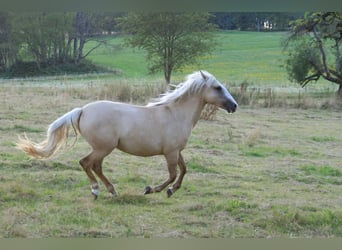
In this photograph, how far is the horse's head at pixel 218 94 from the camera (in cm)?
360

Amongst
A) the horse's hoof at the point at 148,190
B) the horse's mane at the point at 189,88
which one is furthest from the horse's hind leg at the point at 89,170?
the horse's mane at the point at 189,88

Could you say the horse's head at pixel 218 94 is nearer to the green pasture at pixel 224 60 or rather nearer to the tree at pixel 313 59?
the green pasture at pixel 224 60

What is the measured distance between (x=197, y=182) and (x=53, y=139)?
1511mm

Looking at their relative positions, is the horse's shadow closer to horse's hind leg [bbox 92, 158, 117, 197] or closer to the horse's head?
horse's hind leg [bbox 92, 158, 117, 197]

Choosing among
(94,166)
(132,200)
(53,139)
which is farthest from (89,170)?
(53,139)

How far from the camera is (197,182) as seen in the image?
14.8ft

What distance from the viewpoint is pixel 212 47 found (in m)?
4.42

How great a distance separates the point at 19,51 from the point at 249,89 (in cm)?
364

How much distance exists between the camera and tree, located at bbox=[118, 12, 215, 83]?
407 cm

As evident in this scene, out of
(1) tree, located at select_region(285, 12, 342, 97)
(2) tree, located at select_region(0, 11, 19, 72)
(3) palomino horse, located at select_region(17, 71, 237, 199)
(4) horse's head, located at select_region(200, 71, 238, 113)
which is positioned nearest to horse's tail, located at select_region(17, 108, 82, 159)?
(3) palomino horse, located at select_region(17, 71, 237, 199)

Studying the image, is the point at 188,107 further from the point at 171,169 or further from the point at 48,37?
the point at 48,37

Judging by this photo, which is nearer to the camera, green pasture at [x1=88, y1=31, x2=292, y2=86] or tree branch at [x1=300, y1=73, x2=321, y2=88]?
green pasture at [x1=88, y1=31, x2=292, y2=86]

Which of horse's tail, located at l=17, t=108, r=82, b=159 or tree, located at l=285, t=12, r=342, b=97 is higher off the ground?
tree, located at l=285, t=12, r=342, b=97

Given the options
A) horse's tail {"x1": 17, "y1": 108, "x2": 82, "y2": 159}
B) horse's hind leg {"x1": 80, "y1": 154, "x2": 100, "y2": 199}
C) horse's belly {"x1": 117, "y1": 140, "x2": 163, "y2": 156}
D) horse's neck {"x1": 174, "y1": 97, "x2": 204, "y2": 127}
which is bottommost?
horse's hind leg {"x1": 80, "y1": 154, "x2": 100, "y2": 199}
